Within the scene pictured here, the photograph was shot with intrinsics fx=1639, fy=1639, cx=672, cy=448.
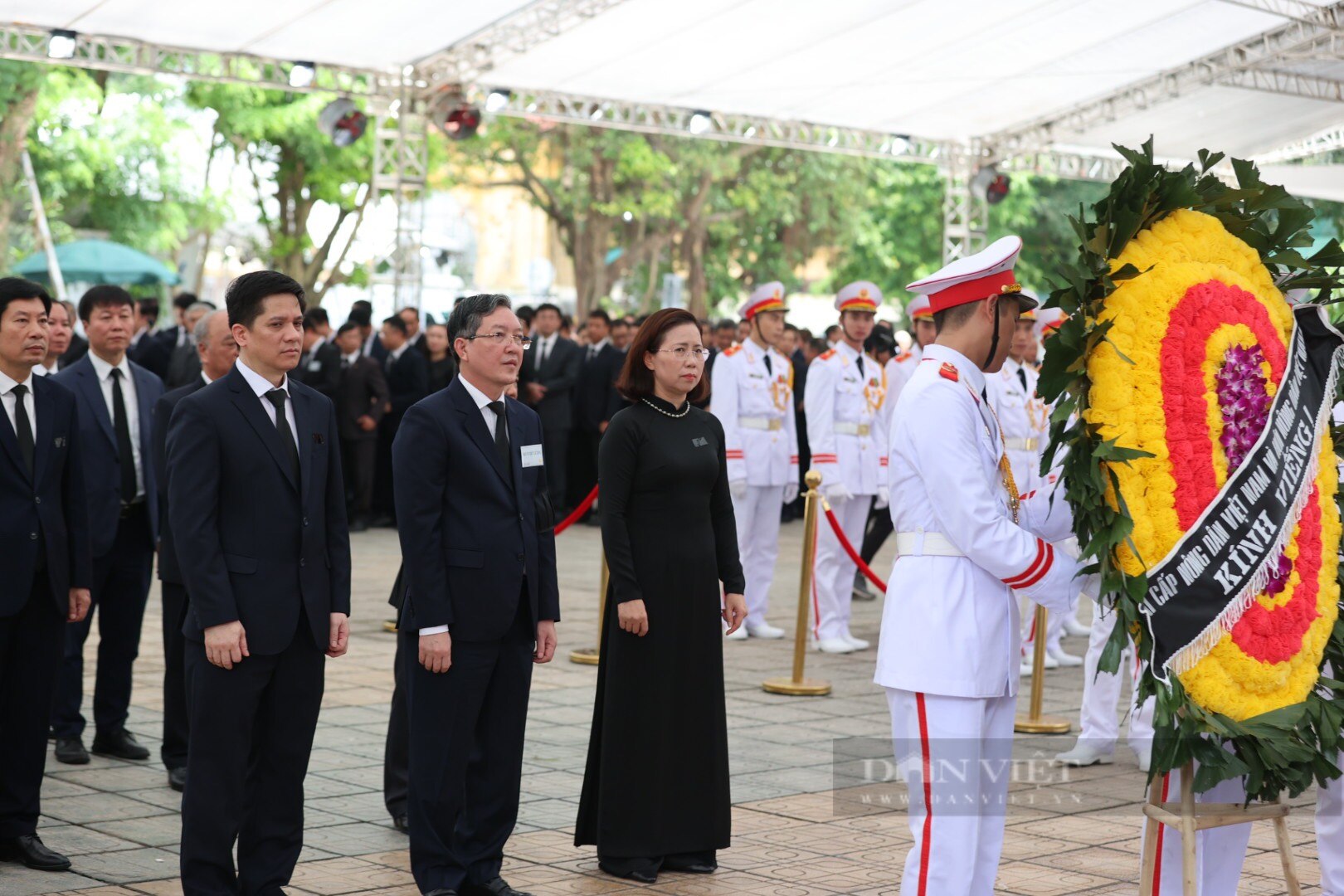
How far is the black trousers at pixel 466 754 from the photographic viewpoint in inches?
197

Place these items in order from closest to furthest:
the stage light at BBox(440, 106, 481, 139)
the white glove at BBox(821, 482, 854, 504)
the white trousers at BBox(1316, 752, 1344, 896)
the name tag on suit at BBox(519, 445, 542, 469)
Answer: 1. the white trousers at BBox(1316, 752, 1344, 896)
2. the name tag on suit at BBox(519, 445, 542, 469)
3. the white glove at BBox(821, 482, 854, 504)
4. the stage light at BBox(440, 106, 481, 139)

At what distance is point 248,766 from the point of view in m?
4.80

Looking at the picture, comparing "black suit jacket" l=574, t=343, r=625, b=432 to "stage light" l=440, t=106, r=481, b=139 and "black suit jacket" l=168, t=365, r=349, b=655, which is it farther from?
"black suit jacket" l=168, t=365, r=349, b=655

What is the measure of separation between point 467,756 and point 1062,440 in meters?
2.18

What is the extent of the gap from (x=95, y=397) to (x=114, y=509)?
496mm

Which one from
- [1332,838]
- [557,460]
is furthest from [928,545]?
[557,460]

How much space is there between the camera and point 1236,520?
3959mm

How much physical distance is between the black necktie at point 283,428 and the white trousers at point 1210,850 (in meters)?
2.59

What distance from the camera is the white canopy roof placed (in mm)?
14672

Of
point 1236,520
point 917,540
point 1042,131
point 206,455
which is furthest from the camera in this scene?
point 1042,131

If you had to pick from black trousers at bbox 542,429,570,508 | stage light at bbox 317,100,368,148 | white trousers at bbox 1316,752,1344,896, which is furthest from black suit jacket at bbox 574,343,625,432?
white trousers at bbox 1316,752,1344,896

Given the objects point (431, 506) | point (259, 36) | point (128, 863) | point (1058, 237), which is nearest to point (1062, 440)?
point (431, 506)

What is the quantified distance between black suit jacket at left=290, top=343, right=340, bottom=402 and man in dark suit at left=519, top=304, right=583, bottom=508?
5.97ft

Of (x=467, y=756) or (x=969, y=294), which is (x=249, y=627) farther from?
(x=969, y=294)
